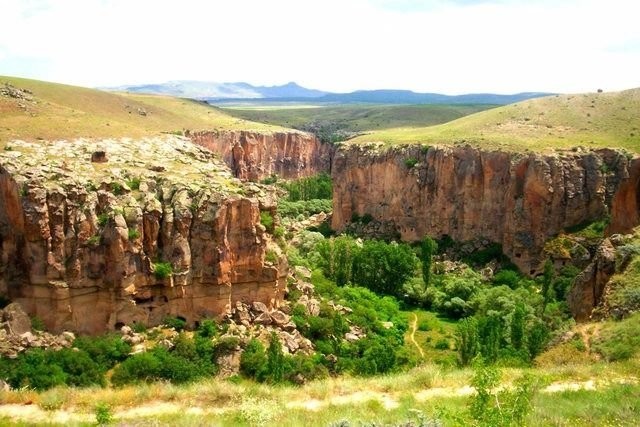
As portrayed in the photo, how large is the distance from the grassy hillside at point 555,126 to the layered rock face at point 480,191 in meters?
4.17

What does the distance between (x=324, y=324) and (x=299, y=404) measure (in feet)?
67.0

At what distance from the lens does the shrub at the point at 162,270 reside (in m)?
33.7

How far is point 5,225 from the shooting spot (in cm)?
3278

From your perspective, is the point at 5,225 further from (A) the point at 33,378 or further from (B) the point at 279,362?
(B) the point at 279,362

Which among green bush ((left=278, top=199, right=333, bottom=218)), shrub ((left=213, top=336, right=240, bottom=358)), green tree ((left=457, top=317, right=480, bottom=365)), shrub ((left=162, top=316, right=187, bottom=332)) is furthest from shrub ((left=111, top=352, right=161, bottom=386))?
green bush ((left=278, top=199, right=333, bottom=218))

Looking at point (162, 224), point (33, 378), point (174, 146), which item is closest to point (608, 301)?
point (162, 224)

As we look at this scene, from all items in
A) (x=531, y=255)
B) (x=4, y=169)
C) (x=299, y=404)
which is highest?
(x=4, y=169)

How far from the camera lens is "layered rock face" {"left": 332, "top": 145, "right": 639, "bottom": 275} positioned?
60.6 metres

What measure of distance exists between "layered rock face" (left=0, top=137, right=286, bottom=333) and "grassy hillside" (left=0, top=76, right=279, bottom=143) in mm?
14756

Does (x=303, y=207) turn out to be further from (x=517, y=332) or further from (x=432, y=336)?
(x=517, y=332)

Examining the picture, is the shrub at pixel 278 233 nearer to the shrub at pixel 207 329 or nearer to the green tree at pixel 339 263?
the shrub at pixel 207 329

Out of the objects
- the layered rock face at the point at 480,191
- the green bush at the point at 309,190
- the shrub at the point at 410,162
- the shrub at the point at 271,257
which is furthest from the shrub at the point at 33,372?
the green bush at the point at 309,190

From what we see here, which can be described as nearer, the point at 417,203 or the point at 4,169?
the point at 4,169

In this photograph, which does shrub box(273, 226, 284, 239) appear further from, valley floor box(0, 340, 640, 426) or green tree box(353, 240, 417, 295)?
valley floor box(0, 340, 640, 426)
